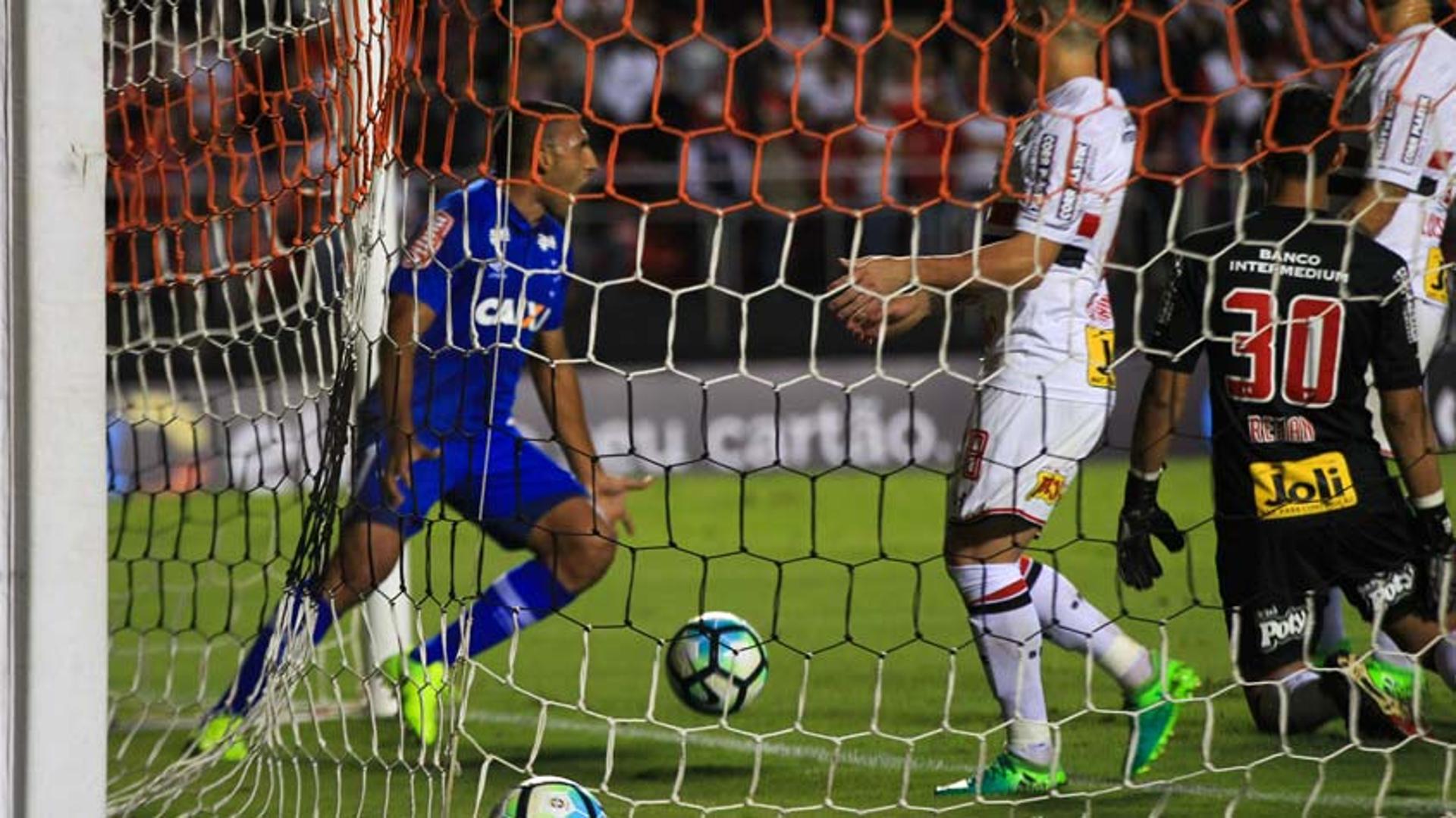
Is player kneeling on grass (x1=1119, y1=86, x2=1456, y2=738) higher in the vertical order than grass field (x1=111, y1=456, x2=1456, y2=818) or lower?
higher

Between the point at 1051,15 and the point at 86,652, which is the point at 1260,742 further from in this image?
the point at 86,652

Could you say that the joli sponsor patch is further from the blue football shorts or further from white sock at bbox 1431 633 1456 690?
the blue football shorts

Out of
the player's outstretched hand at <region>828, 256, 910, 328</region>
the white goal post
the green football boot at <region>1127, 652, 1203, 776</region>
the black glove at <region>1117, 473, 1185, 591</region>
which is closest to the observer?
the white goal post

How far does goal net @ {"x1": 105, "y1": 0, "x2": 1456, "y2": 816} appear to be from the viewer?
4660 mm

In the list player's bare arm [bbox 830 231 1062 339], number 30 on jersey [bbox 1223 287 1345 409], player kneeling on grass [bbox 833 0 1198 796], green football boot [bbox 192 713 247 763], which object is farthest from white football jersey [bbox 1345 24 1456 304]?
green football boot [bbox 192 713 247 763]

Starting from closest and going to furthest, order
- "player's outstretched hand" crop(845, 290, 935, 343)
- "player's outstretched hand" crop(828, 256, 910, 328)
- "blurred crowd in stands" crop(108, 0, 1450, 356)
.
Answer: "player's outstretched hand" crop(828, 256, 910, 328) < "player's outstretched hand" crop(845, 290, 935, 343) < "blurred crowd in stands" crop(108, 0, 1450, 356)

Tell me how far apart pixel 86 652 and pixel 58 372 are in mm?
449

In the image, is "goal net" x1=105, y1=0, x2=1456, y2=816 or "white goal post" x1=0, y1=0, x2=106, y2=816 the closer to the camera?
"white goal post" x1=0, y1=0, x2=106, y2=816

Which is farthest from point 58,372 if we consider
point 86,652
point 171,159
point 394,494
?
point 171,159

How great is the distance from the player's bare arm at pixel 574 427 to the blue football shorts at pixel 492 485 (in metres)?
0.08

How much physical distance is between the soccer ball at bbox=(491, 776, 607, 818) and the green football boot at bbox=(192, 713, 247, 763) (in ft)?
4.40

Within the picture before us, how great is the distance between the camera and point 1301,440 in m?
5.06

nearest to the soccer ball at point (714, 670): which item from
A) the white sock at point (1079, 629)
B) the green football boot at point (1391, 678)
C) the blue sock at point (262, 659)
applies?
the white sock at point (1079, 629)

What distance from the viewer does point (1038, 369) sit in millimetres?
4723
